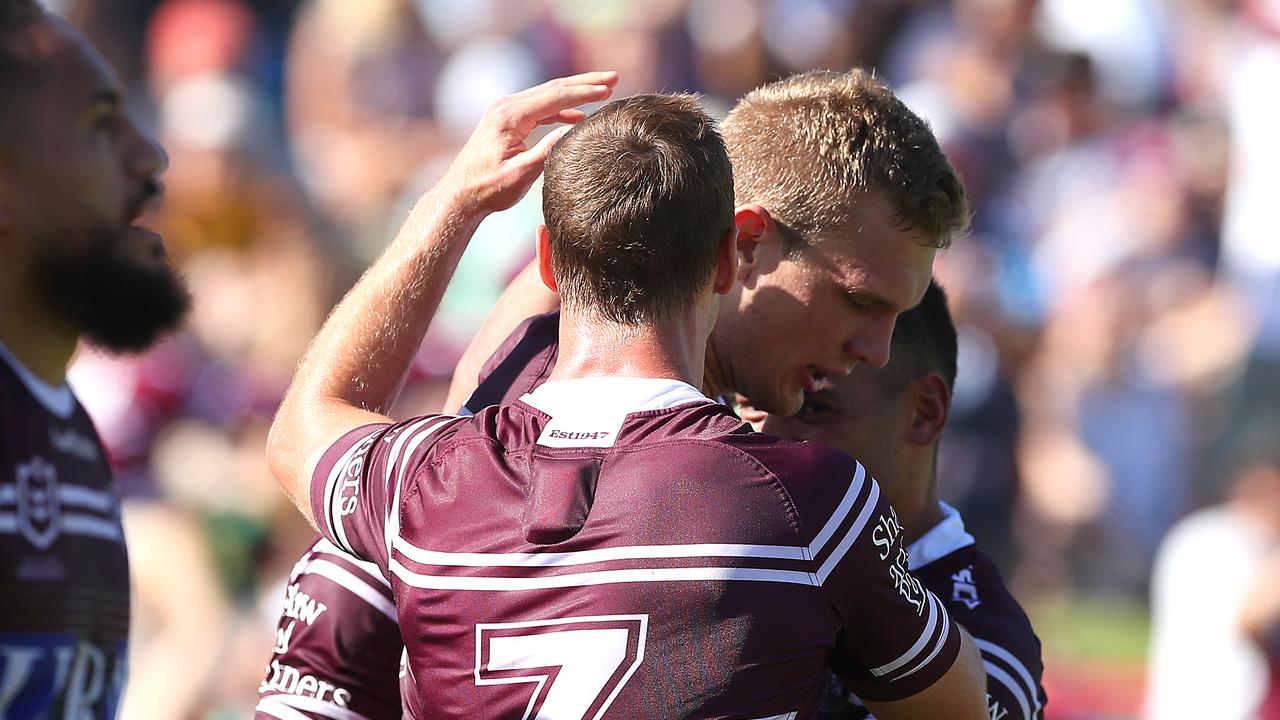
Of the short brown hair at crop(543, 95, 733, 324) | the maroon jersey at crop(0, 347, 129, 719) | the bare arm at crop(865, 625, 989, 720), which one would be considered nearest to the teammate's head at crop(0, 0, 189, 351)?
the maroon jersey at crop(0, 347, 129, 719)

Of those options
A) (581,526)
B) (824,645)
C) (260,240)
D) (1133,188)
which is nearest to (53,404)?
(581,526)

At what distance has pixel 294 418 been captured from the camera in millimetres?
2811

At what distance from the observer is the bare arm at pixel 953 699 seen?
2.48m

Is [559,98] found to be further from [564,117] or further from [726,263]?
[726,263]

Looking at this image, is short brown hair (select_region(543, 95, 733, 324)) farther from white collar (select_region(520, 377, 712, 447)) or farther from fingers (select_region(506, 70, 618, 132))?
fingers (select_region(506, 70, 618, 132))

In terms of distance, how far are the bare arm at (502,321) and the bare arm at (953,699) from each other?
3.42 feet

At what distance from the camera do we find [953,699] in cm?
249

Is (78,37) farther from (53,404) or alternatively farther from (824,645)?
(824,645)

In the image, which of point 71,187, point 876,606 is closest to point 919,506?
point 876,606

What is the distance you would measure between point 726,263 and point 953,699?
77 centimetres

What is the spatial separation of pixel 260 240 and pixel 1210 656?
4.76 metres

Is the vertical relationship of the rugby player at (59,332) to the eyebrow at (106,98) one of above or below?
below

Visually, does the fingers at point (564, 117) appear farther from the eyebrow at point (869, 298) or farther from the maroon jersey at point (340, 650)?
the maroon jersey at point (340, 650)

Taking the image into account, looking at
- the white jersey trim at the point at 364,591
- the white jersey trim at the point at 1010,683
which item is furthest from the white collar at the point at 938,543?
the white jersey trim at the point at 364,591
